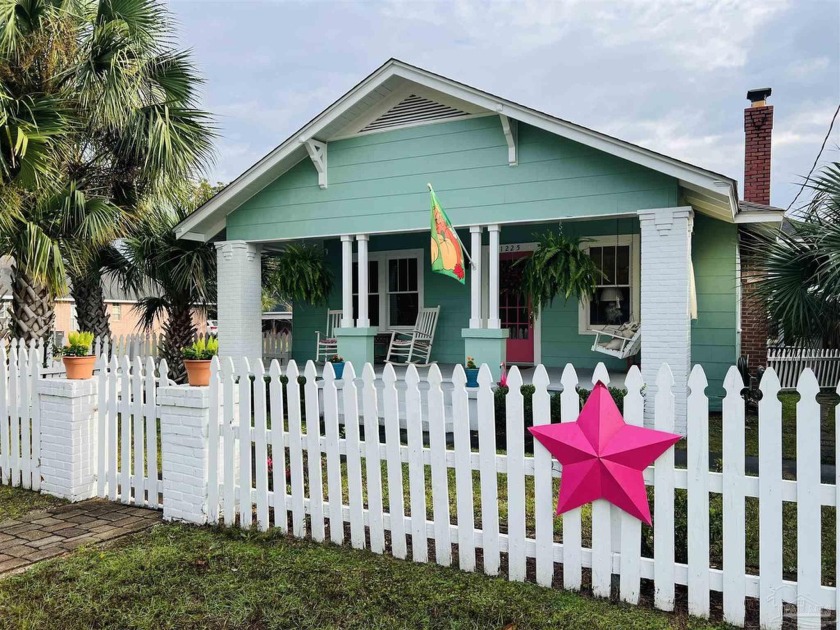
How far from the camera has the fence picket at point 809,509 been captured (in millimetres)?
2887

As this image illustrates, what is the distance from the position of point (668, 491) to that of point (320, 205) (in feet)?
26.4

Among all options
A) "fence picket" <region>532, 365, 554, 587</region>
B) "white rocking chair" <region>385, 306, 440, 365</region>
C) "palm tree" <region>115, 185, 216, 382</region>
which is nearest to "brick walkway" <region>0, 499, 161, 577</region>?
"fence picket" <region>532, 365, 554, 587</region>

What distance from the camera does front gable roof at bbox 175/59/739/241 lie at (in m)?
7.50

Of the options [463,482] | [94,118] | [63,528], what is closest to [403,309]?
[94,118]

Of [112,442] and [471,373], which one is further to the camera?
[471,373]

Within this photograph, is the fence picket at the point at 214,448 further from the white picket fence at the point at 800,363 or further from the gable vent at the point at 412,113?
the white picket fence at the point at 800,363

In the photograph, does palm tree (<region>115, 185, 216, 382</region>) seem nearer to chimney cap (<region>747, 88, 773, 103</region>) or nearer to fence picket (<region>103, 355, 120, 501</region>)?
fence picket (<region>103, 355, 120, 501</region>)

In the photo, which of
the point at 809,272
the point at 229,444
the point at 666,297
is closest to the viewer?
the point at 229,444

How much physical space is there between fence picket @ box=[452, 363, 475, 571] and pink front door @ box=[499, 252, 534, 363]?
758 centimetres

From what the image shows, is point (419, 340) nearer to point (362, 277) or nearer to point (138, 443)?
point (362, 277)

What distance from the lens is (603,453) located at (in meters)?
3.28

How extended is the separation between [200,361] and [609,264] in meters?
7.51

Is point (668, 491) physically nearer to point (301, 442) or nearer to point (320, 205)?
point (301, 442)

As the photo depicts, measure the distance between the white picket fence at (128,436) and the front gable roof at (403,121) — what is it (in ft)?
18.1
